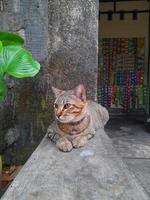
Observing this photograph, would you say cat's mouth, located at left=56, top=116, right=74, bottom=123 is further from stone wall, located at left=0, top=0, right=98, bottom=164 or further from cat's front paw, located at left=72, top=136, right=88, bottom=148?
stone wall, located at left=0, top=0, right=98, bottom=164

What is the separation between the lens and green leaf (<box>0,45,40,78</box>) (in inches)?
92.8

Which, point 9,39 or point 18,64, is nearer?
point 18,64

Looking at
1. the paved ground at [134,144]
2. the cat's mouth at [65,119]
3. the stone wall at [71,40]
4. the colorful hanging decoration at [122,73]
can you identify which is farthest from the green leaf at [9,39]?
the colorful hanging decoration at [122,73]

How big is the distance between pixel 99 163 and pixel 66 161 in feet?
0.62

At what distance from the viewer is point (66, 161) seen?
2.29m

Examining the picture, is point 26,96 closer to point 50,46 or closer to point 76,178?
point 50,46

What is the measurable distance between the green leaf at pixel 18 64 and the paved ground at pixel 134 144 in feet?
3.93

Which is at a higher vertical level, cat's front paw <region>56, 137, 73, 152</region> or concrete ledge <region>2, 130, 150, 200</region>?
cat's front paw <region>56, 137, 73, 152</region>

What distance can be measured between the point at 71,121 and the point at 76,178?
1.50ft

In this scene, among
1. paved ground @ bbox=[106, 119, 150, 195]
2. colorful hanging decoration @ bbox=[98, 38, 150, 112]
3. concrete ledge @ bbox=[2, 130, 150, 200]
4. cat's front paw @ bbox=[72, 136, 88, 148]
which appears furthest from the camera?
colorful hanging decoration @ bbox=[98, 38, 150, 112]

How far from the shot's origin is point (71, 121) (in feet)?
8.13

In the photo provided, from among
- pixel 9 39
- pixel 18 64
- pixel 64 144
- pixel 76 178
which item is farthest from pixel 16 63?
pixel 76 178

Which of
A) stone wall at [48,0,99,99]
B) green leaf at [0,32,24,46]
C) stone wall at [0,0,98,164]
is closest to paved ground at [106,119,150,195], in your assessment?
stone wall at [0,0,98,164]

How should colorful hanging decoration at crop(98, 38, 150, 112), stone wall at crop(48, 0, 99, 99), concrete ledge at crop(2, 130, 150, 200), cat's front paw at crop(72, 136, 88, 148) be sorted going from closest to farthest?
concrete ledge at crop(2, 130, 150, 200) → cat's front paw at crop(72, 136, 88, 148) → stone wall at crop(48, 0, 99, 99) → colorful hanging decoration at crop(98, 38, 150, 112)
